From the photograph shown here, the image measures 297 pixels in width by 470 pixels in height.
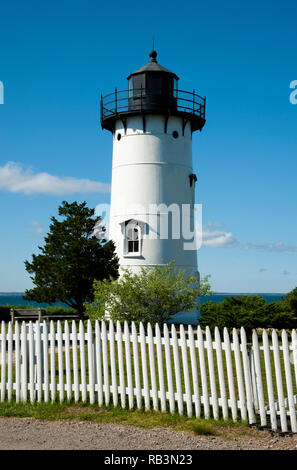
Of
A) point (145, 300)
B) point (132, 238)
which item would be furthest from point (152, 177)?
point (145, 300)

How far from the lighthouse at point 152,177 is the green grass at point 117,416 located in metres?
16.5

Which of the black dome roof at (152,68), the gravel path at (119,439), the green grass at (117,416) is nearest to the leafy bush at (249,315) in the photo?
the green grass at (117,416)

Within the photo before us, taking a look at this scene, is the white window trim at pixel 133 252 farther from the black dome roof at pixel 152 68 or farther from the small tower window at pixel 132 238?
the black dome roof at pixel 152 68

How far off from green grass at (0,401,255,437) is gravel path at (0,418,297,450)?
15 cm

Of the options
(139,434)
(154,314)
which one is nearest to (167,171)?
(154,314)

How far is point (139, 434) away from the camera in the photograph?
6621mm

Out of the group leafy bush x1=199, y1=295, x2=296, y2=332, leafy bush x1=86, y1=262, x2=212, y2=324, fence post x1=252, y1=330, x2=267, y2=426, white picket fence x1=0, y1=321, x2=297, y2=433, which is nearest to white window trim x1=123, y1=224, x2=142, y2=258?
leafy bush x1=199, y1=295, x2=296, y2=332

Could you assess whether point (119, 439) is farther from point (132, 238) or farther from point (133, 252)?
→ point (132, 238)

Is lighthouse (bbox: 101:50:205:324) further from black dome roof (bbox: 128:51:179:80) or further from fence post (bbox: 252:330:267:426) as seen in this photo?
fence post (bbox: 252:330:267:426)

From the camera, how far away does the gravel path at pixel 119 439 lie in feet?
20.1

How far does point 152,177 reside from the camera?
82.1 feet

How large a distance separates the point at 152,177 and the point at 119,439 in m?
19.5

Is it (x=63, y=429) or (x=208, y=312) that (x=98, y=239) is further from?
(x=63, y=429)

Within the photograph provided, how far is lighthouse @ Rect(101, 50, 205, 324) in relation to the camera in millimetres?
24953
